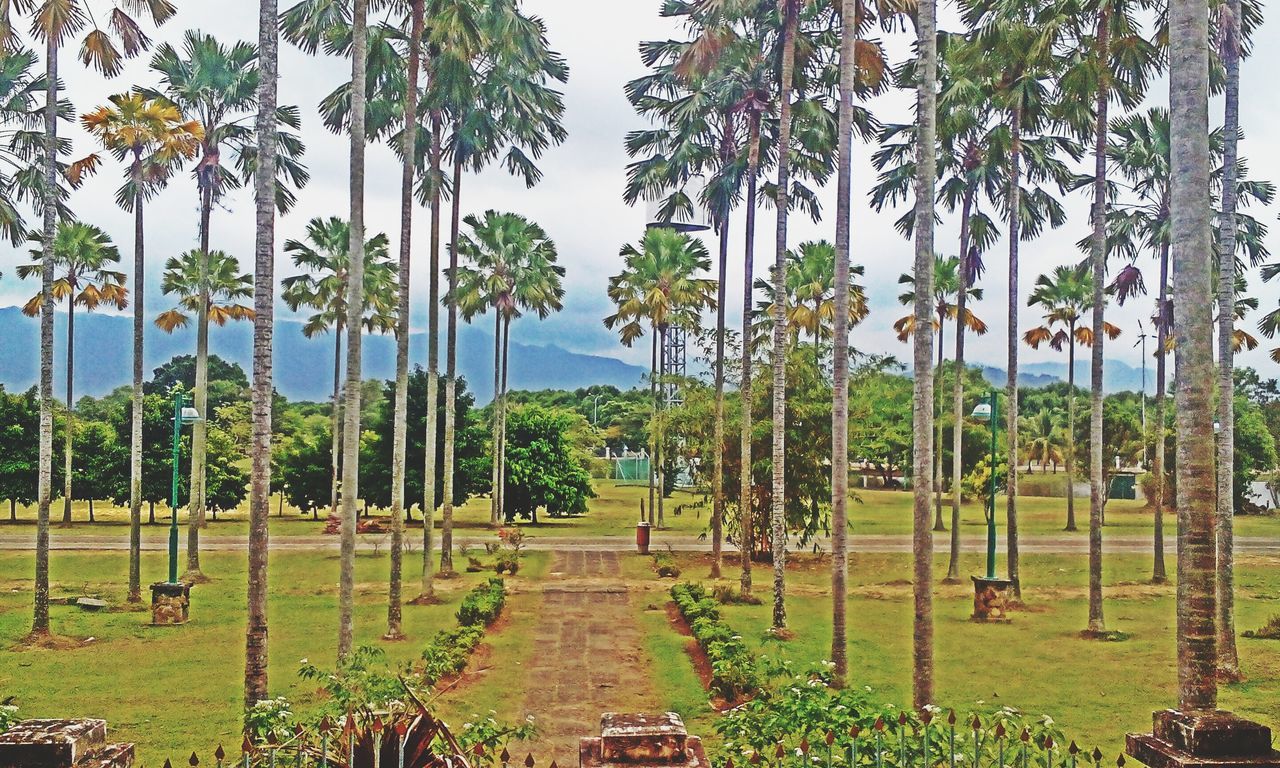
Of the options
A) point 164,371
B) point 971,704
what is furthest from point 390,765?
point 164,371

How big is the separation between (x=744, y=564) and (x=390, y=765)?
17.9 m

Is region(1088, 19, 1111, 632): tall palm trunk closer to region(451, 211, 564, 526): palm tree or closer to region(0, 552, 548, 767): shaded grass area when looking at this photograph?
region(0, 552, 548, 767): shaded grass area

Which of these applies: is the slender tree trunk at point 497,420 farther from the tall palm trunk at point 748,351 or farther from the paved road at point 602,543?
the tall palm trunk at point 748,351

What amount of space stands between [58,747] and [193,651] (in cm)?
1298

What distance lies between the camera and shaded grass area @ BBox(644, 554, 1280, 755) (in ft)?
42.8

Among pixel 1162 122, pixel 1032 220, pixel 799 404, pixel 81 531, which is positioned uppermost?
pixel 1162 122

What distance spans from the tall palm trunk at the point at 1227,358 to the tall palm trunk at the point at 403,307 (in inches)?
526

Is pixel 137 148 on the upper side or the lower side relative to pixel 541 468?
upper

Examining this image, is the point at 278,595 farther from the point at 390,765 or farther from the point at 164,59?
the point at 390,765

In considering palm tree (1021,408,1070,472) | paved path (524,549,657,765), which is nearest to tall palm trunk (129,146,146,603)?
paved path (524,549,657,765)

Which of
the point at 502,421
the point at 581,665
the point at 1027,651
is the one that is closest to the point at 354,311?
the point at 581,665

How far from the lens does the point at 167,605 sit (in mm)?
19281

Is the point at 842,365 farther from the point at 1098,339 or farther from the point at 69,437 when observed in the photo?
the point at 69,437

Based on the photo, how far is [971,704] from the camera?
1290 centimetres
